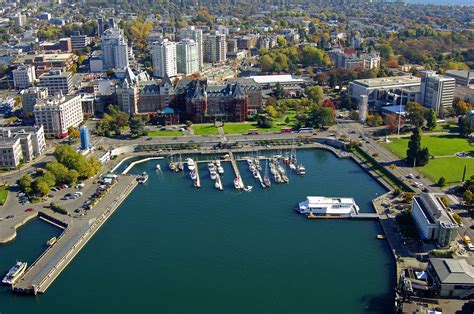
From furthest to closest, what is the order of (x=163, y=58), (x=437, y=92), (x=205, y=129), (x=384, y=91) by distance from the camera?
(x=163, y=58) < (x=384, y=91) < (x=437, y=92) < (x=205, y=129)

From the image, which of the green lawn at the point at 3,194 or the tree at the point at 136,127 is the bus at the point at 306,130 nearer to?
the tree at the point at 136,127

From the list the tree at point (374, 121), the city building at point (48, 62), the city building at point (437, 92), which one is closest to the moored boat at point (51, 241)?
the tree at point (374, 121)

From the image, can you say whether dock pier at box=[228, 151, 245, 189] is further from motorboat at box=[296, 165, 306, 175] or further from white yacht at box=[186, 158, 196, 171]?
motorboat at box=[296, 165, 306, 175]

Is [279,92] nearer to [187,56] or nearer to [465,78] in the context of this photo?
[187,56]

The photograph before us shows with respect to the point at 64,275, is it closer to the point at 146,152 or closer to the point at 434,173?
the point at 146,152

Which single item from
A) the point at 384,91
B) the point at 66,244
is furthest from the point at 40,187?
the point at 384,91

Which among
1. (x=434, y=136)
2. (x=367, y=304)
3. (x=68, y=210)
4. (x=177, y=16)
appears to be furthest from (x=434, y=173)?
(x=177, y=16)

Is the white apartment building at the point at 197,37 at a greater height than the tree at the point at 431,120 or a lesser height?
greater
